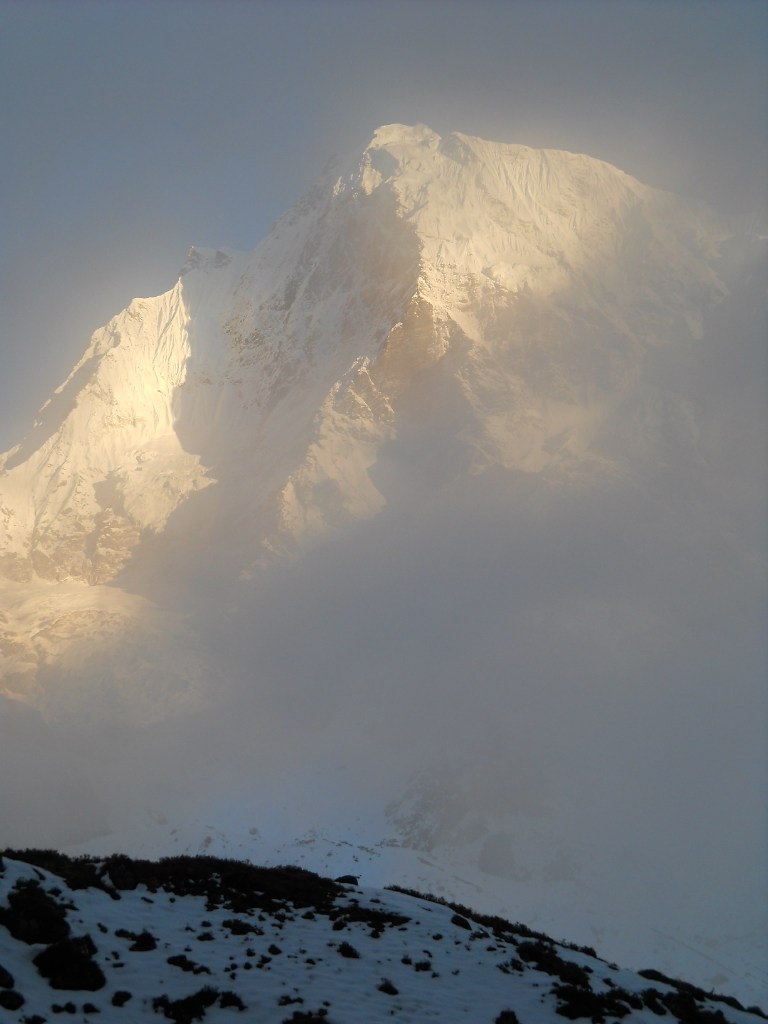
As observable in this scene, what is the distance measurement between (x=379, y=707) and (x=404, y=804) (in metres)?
28.9

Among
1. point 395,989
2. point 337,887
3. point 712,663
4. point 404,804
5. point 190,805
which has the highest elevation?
point 712,663

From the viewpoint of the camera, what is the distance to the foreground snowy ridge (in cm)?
1786

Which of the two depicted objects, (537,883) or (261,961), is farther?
(537,883)

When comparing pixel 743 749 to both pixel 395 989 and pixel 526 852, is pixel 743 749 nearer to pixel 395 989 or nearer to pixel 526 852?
pixel 526 852

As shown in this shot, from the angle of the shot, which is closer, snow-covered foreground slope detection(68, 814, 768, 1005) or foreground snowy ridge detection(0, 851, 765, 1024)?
foreground snowy ridge detection(0, 851, 765, 1024)

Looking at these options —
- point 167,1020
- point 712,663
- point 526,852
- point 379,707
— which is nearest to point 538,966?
point 167,1020

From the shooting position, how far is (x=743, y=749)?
17512 cm

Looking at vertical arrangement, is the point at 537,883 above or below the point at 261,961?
above

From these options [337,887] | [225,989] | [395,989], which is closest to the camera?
[225,989]

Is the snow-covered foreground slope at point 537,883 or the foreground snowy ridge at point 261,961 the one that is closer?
the foreground snowy ridge at point 261,961

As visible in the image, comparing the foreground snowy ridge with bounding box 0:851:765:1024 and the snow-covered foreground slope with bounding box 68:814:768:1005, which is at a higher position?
the snow-covered foreground slope with bounding box 68:814:768:1005

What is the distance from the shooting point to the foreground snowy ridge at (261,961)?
58.6 feet

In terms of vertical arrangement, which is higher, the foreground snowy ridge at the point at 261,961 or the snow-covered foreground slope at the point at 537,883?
the snow-covered foreground slope at the point at 537,883

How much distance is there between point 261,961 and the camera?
21344 mm
